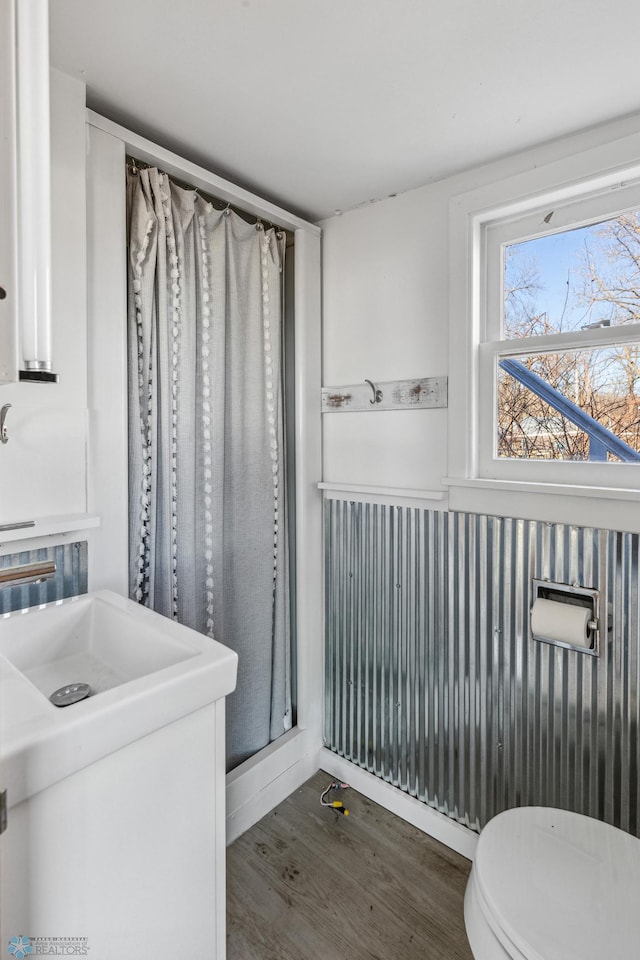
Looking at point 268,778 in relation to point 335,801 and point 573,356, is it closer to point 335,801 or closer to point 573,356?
point 335,801

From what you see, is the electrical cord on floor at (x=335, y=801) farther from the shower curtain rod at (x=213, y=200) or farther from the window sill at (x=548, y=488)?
the shower curtain rod at (x=213, y=200)

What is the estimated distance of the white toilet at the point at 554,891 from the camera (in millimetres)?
935

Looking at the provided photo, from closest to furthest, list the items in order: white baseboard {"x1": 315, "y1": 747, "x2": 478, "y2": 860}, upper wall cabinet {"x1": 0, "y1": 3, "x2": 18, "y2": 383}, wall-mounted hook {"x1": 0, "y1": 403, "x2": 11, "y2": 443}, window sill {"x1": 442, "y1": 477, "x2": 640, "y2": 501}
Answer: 1. upper wall cabinet {"x1": 0, "y1": 3, "x2": 18, "y2": 383}
2. wall-mounted hook {"x1": 0, "y1": 403, "x2": 11, "y2": 443}
3. window sill {"x1": 442, "y1": 477, "x2": 640, "y2": 501}
4. white baseboard {"x1": 315, "y1": 747, "x2": 478, "y2": 860}

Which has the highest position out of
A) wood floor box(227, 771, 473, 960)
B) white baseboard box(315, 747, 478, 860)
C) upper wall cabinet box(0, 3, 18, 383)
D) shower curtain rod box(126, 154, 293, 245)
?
shower curtain rod box(126, 154, 293, 245)

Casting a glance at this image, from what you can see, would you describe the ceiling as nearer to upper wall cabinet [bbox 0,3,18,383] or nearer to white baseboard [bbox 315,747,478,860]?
upper wall cabinet [bbox 0,3,18,383]

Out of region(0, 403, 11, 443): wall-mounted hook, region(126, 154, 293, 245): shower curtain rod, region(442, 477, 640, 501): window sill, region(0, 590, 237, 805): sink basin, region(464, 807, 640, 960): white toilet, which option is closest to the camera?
region(0, 590, 237, 805): sink basin

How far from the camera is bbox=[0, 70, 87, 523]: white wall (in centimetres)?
122

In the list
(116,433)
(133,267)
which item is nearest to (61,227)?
(133,267)

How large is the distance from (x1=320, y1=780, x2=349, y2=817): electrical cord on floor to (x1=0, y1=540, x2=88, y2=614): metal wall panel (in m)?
1.26

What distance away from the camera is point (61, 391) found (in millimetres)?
1279

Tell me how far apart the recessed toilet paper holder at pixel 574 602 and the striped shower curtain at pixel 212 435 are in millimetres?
933

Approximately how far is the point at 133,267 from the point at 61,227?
0.24 m

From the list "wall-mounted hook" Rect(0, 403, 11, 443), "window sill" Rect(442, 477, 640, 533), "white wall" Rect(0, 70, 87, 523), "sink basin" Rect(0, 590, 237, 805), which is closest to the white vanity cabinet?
"sink basin" Rect(0, 590, 237, 805)

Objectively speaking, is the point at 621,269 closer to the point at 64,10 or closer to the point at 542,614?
the point at 542,614
